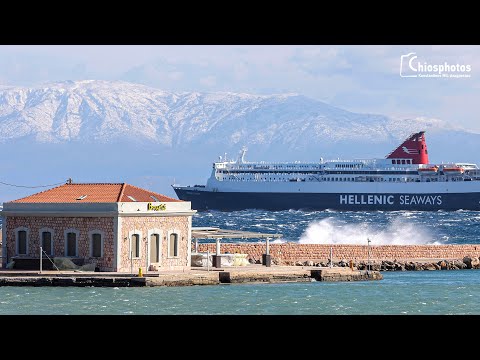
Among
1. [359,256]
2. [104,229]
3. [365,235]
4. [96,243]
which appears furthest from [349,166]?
[104,229]

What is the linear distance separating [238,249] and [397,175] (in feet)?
246

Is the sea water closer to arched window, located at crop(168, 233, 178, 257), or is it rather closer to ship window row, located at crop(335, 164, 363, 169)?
arched window, located at crop(168, 233, 178, 257)

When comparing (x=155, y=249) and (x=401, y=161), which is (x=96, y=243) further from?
(x=401, y=161)

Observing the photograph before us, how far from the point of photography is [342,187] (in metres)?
123

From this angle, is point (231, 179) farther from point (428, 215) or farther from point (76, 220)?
point (76, 220)

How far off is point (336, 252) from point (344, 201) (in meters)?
71.0

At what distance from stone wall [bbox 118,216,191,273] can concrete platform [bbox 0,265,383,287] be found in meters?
0.58

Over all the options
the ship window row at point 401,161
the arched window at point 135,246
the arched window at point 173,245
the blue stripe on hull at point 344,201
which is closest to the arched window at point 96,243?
the arched window at point 135,246

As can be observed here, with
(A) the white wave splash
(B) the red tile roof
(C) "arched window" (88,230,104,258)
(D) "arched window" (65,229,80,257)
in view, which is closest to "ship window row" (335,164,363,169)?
(A) the white wave splash

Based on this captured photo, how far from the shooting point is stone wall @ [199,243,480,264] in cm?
5006
